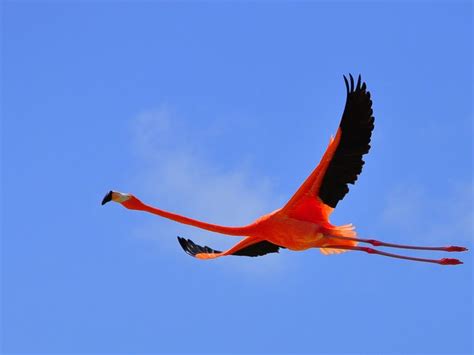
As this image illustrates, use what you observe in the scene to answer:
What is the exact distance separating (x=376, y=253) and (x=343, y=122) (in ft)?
7.28

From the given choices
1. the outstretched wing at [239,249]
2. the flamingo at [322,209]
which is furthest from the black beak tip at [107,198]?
the outstretched wing at [239,249]

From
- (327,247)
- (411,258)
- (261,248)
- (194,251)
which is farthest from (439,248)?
(194,251)

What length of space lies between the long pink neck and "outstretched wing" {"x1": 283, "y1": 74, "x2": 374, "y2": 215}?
86 cm

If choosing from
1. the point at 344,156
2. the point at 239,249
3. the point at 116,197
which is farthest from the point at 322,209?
the point at 116,197

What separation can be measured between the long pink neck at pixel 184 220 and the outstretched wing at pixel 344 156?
2.81 ft

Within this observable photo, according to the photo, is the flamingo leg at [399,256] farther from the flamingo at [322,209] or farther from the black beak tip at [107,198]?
the black beak tip at [107,198]

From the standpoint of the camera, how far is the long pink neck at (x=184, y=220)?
16.5 m

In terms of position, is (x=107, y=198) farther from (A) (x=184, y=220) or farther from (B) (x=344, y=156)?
(B) (x=344, y=156)

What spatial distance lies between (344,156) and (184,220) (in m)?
2.70

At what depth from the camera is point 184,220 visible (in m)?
16.5

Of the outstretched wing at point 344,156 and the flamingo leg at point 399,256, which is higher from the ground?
the outstretched wing at point 344,156

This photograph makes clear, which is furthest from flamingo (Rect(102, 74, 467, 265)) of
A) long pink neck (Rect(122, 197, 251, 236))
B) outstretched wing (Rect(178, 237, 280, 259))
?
outstretched wing (Rect(178, 237, 280, 259))

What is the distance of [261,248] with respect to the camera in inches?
711

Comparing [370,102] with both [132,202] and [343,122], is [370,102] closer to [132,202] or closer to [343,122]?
[343,122]
